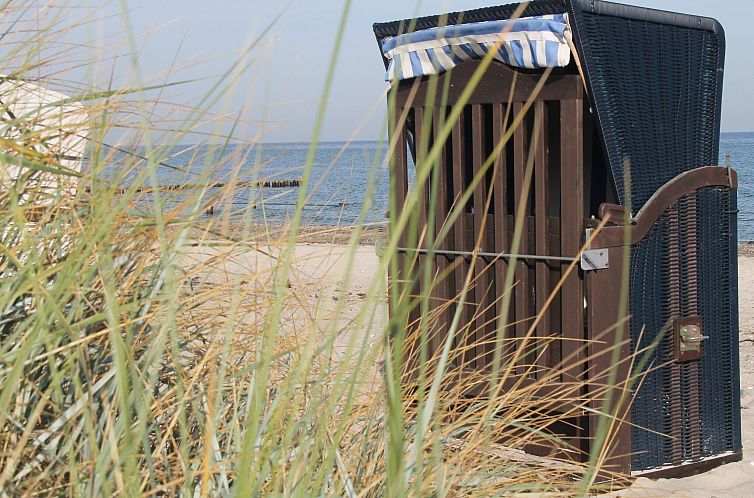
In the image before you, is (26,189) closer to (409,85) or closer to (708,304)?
(409,85)

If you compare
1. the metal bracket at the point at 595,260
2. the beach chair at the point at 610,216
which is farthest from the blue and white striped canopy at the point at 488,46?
the metal bracket at the point at 595,260

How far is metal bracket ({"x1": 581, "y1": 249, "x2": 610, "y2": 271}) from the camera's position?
349 cm

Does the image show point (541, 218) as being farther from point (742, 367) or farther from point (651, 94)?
point (742, 367)

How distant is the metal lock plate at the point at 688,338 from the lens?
3.84m

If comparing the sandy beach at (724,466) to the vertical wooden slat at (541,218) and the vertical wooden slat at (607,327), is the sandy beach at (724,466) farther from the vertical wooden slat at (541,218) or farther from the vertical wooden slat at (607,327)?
the vertical wooden slat at (541,218)

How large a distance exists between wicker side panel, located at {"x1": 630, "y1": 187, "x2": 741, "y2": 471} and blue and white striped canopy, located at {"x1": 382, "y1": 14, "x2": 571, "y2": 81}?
2.76 ft

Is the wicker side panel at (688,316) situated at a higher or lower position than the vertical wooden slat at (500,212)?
lower

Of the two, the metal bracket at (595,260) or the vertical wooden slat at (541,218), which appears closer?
the metal bracket at (595,260)

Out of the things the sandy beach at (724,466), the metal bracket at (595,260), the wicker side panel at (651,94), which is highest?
the wicker side panel at (651,94)

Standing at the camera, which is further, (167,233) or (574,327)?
(574,327)

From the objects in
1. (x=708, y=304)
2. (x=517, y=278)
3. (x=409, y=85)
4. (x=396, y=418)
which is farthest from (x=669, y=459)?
(x=396, y=418)

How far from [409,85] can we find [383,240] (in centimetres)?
74

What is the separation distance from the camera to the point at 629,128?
12.0 feet

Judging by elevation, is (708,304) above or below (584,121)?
below
